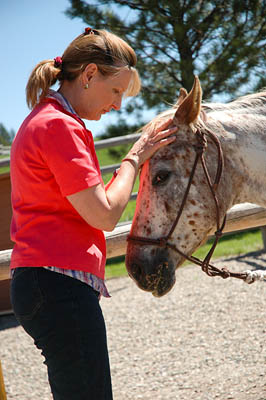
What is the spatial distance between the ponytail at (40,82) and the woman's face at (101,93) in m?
0.12

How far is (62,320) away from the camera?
134 centimetres

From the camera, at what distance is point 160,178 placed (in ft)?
5.88

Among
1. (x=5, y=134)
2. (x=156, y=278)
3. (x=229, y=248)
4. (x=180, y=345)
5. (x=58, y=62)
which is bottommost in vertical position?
(x=5, y=134)

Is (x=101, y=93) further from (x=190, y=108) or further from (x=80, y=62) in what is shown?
(x=190, y=108)

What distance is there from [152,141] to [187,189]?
24 cm

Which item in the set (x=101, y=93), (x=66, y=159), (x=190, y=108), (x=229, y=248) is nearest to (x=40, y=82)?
(x=101, y=93)

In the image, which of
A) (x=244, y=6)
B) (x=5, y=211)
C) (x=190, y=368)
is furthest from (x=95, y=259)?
(x=244, y=6)

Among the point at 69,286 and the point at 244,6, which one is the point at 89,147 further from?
the point at 244,6

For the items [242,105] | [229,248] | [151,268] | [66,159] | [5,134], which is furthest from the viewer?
[5,134]

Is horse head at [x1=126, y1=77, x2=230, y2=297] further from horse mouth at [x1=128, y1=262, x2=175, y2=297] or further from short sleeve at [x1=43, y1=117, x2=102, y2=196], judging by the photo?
short sleeve at [x1=43, y1=117, x2=102, y2=196]

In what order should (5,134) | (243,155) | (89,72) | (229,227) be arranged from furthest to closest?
(5,134), (229,227), (243,155), (89,72)

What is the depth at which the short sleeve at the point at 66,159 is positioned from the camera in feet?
4.32

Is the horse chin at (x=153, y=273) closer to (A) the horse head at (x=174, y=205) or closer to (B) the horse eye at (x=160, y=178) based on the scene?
(A) the horse head at (x=174, y=205)

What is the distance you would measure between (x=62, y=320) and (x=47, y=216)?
12.5 inches
